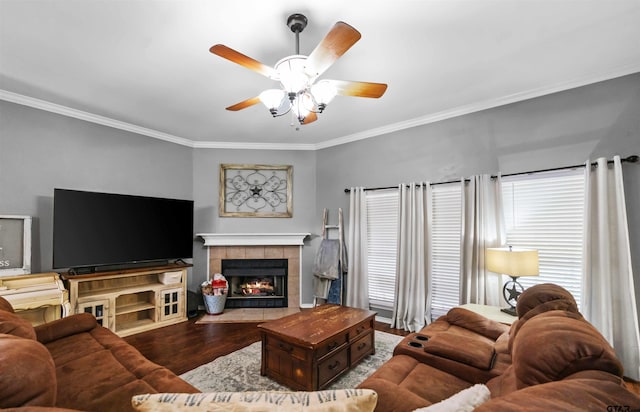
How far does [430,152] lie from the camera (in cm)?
381

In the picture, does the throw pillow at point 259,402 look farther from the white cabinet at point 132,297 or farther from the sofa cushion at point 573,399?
the white cabinet at point 132,297

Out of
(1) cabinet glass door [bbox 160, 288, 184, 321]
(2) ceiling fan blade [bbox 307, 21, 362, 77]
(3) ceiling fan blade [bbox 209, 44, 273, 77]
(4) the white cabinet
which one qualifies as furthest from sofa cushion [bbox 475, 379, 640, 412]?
(1) cabinet glass door [bbox 160, 288, 184, 321]

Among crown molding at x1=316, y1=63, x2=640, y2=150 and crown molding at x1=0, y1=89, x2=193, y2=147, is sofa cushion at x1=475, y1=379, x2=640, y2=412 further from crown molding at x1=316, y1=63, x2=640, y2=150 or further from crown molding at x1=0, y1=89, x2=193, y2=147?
crown molding at x1=0, y1=89, x2=193, y2=147

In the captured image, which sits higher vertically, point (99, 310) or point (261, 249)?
point (261, 249)

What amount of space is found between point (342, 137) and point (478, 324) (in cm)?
317

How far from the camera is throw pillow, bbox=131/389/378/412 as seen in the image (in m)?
0.72

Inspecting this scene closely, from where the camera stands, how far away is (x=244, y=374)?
2652 mm

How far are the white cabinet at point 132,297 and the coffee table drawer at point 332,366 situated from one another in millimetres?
2628

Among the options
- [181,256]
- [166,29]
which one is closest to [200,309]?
[181,256]

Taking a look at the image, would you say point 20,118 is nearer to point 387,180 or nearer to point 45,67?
point 45,67

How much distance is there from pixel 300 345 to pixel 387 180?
263 centimetres

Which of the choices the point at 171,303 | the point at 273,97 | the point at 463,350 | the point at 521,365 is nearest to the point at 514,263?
the point at 463,350

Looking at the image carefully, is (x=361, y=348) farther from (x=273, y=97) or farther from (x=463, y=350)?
(x=273, y=97)

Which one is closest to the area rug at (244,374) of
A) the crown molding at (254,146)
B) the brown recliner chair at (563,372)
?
the brown recliner chair at (563,372)
